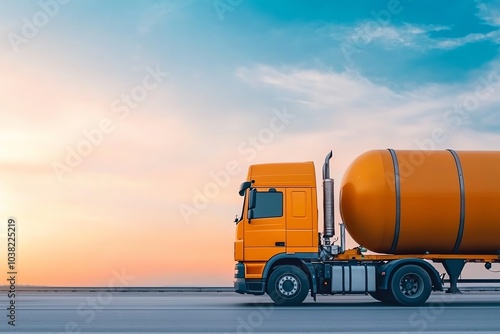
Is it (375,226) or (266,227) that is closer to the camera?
(266,227)

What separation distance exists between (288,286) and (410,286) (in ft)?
10.2

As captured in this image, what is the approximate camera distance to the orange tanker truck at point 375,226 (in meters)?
17.9

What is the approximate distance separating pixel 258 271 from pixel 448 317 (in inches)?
210

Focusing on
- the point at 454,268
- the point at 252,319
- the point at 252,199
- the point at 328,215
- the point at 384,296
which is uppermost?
the point at 252,199

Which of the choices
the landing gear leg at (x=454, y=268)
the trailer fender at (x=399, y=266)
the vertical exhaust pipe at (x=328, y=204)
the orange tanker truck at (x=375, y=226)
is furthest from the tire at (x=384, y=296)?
the vertical exhaust pipe at (x=328, y=204)

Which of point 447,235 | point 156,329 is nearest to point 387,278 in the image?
point 447,235

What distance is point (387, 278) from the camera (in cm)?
1805

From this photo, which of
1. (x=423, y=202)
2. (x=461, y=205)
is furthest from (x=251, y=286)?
(x=461, y=205)

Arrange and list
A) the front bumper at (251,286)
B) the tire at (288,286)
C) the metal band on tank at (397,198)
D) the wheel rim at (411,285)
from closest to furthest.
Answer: the tire at (288,286) → the front bumper at (251,286) → the wheel rim at (411,285) → the metal band on tank at (397,198)

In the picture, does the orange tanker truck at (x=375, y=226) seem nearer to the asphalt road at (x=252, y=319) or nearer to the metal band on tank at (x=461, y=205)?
the metal band on tank at (x=461, y=205)

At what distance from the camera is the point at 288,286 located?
17.7m

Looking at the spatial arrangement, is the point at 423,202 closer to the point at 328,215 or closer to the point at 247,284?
the point at 328,215

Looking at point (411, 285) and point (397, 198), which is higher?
point (397, 198)

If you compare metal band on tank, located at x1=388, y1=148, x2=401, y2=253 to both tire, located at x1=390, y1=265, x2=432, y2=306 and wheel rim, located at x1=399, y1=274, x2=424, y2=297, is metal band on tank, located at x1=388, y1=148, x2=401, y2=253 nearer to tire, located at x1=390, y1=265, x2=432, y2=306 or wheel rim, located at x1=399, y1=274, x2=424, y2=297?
tire, located at x1=390, y1=265, x2=432, y2=306
